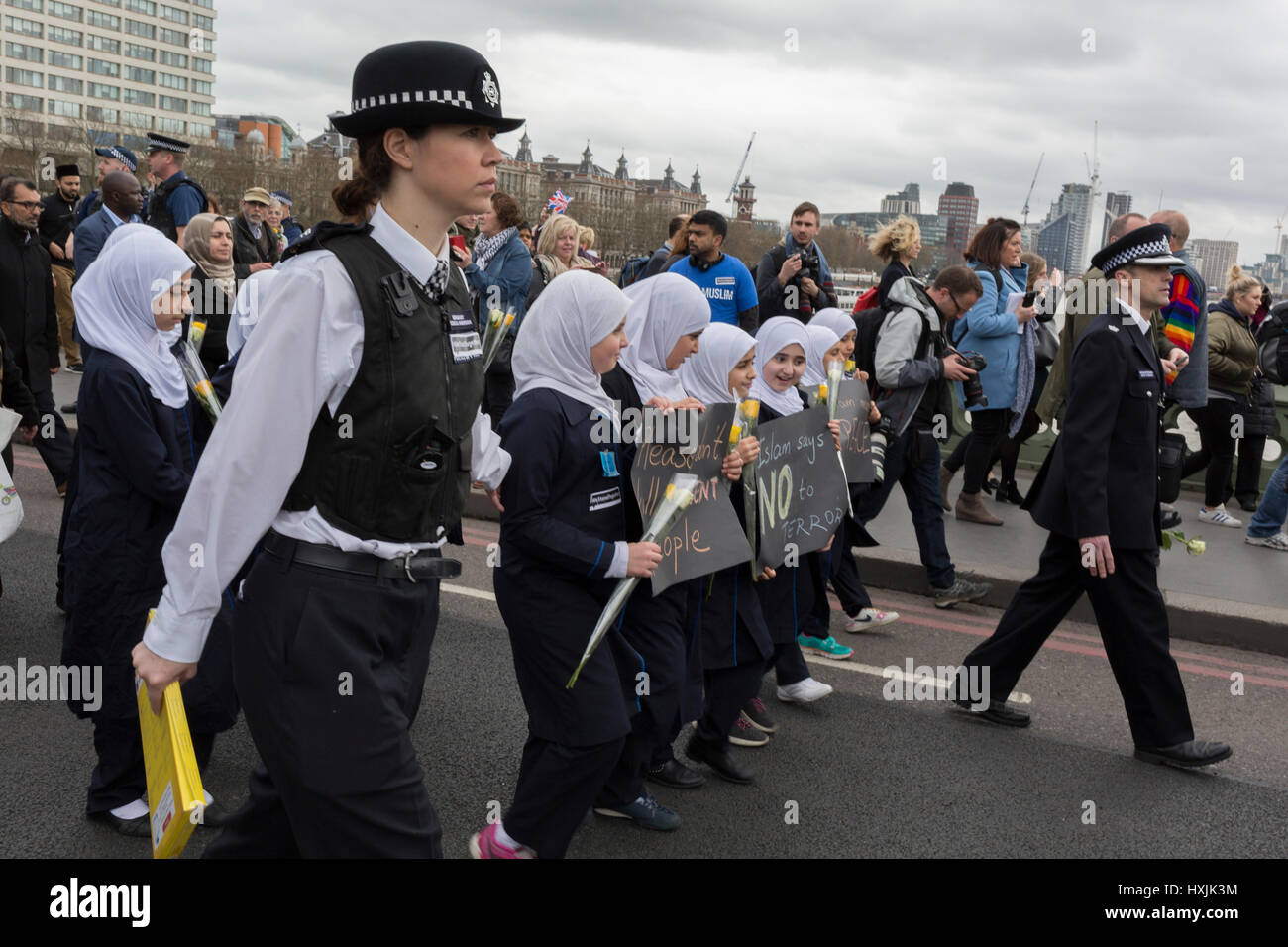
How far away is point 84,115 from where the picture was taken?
126812 millimetres

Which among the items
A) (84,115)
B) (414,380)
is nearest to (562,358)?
(414,380)

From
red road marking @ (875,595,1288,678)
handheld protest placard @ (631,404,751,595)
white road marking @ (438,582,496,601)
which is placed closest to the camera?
handheld protest placard @ (631,404,751,595)

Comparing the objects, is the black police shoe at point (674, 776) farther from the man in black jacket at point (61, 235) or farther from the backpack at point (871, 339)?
the man in black jacket at point (61, 235)

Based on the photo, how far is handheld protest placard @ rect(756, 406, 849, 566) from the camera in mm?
4414

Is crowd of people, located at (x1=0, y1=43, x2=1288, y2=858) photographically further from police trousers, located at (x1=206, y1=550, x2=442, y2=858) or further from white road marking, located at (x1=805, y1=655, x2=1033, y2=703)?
white road marking, located at (x1=805, y1=655, x2=1033, y2=703)

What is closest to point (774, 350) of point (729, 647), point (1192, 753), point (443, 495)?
point (729, 647)

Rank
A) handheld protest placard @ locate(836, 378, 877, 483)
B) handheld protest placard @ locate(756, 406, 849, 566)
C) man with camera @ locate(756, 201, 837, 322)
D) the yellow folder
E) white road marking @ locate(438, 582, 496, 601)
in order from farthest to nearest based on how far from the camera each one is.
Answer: man with camera @ locate(756, 201, 837, 322) → white road marking @ locate(438, 582, 496, 601) → handheld protest placard @ locate(836, 378, 877, 483) → handheld protest placard @ locate(756, 406, 849, 566) → the yellow folder

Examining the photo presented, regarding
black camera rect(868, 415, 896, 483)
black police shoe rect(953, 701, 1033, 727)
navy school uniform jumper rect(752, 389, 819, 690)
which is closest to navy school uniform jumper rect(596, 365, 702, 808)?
navy school uniform jumper rect(752, 389, 819, 690)

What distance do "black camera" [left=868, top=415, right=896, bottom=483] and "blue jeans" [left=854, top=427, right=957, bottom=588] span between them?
17cm

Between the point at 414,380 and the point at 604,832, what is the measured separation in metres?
Result: 2.16

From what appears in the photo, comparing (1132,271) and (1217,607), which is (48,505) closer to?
(1132,271)

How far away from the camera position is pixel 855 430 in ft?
18.0

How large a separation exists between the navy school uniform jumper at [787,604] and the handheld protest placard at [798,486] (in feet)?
0.36

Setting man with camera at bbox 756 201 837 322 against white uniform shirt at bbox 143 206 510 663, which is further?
man with camera at bbox 756 201 837 322
